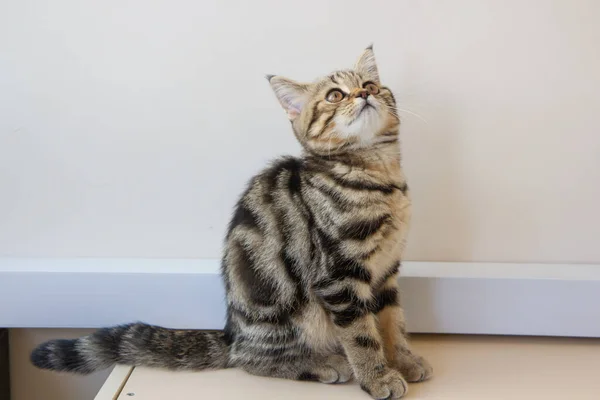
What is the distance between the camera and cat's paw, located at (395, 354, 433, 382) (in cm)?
109

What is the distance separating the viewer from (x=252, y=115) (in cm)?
130

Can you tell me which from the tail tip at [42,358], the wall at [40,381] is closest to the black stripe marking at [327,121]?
the tail tip at [42,358]

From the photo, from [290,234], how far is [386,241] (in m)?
0.19

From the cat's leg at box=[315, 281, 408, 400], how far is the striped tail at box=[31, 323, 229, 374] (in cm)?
29

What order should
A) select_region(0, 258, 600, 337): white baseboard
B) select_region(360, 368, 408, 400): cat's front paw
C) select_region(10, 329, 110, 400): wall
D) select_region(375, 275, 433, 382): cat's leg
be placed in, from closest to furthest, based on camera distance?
1. select_region(360, 368, 408, 400): cat's front paw
2. select_region(375, 275, 433, 382): cat's leg
3. select_region(0, 258, 600, 337): white baseboard
4. select_region(10, 329, 110, 400): wall

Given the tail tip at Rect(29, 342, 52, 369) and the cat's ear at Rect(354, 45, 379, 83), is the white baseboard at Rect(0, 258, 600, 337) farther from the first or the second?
the cat's ear at Rect(354, 45, 379, 83)

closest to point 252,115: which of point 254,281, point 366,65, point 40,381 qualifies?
point 366,65

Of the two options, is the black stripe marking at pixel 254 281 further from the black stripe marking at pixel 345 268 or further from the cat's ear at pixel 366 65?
the cat's ear at pixel 366 65

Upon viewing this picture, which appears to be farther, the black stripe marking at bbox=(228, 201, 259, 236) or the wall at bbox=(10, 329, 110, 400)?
the wall at bbox=(10, 329, 110, 400)

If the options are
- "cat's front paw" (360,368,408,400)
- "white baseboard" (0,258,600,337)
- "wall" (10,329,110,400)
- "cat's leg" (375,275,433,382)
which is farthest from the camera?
"wall" (10,329,110,400)

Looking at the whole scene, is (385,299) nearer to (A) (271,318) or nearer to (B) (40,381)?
(A) (271,318)

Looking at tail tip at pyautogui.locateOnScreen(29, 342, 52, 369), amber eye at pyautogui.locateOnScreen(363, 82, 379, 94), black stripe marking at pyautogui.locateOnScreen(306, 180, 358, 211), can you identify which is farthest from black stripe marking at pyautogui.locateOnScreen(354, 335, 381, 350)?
tail tip at pyautogui.locateOnScreen(29, 342, 52, 369)

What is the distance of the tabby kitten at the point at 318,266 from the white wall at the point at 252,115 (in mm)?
199

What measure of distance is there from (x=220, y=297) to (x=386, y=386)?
1.53ft
